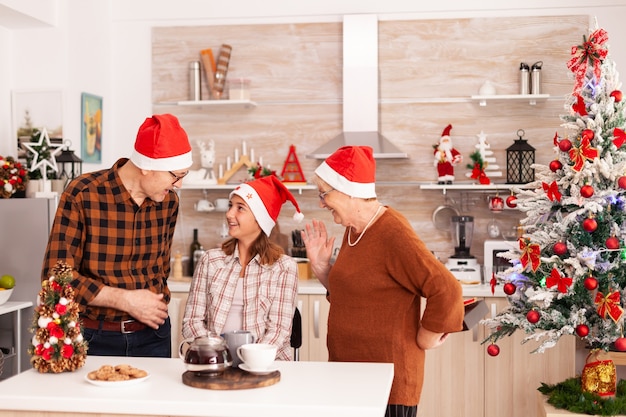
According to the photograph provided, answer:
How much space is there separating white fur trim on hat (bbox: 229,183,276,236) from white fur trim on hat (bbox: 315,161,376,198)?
0.35 meters

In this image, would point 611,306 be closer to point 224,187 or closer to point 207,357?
point 207,357

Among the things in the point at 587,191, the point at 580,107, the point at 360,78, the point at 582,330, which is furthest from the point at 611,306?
the point at 360,78

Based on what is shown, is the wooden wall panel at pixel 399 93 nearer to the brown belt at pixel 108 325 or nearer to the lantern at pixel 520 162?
the lantern at pixel 520 162

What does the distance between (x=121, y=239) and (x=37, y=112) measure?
2.32 metres

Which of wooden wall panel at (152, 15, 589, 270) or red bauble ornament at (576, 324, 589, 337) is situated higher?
wooden wall panel at (152, 15, 589, 270)

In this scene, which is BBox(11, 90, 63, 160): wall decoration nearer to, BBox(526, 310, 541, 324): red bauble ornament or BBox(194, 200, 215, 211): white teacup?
BBox(194, 200, 215, 211): white teacup

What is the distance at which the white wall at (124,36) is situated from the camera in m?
4.98

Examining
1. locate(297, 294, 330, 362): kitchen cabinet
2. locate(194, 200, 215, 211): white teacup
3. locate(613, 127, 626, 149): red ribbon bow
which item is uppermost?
locate(613, 127, 626, 149): red ribbon bow

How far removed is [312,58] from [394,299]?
2.95m

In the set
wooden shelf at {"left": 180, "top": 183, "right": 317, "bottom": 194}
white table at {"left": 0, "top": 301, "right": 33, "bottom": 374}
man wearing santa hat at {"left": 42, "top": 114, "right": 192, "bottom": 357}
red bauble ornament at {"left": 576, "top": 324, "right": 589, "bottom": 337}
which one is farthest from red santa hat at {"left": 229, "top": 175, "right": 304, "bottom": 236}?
wooden shelf at {"left": 180, "top": 183, "right": 317, "bottom": 194}

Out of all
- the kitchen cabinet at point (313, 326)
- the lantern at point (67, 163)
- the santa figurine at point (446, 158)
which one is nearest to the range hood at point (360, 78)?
the santa figurine at point (446, 158)

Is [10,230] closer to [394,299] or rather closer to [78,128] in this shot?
[78,128]

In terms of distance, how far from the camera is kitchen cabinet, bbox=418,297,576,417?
184 inches

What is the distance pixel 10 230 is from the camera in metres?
4.38
